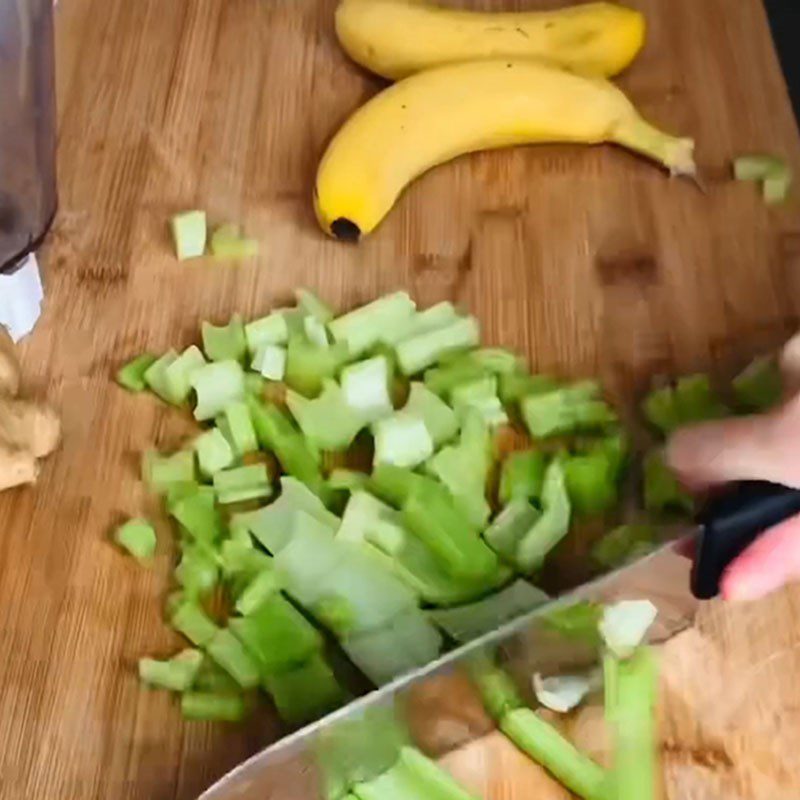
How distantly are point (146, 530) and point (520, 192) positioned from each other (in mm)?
475

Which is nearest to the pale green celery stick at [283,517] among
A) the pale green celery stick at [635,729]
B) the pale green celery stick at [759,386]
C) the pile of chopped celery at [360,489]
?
the pile of chopped celery at [360,489]

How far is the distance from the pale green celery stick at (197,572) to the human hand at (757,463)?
33 cm

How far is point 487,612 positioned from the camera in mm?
959

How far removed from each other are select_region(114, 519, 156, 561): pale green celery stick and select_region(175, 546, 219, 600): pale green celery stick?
0.09ft

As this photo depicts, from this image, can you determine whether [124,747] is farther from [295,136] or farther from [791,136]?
[791,136]

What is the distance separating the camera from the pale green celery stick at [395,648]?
0.93 m

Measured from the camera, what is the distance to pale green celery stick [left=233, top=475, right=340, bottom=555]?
0.99 metres

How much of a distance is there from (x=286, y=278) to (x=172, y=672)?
1.26 feet

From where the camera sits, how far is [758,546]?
0.89 meters

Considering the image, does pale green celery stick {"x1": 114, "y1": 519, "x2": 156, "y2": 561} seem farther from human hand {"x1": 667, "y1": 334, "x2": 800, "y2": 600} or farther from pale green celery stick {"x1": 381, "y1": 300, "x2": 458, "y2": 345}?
human hand {"x1": 667, "y1": 334, "x2": 800, "y2": 600}

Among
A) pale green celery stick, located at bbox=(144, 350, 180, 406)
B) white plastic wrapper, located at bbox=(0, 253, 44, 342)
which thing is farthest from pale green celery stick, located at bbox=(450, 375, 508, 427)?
white plastic wrapper, located at bbox=(0, 253, 44, 342)

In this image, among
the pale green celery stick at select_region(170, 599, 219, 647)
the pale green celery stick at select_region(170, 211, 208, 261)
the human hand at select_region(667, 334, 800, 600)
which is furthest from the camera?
the pale green celery stick at select_region(170, 211, 208, 261)

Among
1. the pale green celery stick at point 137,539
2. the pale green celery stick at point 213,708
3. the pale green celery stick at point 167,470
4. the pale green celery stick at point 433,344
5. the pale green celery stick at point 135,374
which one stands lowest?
the pale green celery stick at point 213,708

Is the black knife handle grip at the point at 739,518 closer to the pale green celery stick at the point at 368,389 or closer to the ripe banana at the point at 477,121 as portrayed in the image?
the pale green celery stick at the point at 368,389
